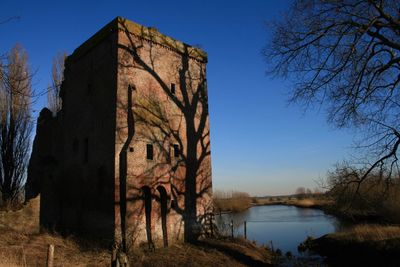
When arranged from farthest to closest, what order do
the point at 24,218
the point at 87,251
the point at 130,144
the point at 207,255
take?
1. the point at 24,218
2. the point at 130,144
3. the point at 207,255
4. the point at 87,251

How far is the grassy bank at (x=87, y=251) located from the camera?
12.1 metres

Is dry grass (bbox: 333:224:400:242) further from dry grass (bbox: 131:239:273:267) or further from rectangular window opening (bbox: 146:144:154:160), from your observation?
rectangular window opening (bbox: 146:144:154:160)

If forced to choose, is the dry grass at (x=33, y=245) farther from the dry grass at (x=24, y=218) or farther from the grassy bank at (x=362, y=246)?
the grassy bank at (x=362, y=246)

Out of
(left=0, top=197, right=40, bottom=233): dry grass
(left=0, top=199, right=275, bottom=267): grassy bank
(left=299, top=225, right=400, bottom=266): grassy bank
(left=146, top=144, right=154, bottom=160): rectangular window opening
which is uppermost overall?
(left=146, top=144, right=154, bottom=160): rectangular window opening

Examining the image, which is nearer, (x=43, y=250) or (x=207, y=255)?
(x=43, y=250)

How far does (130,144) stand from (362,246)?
1299 centimetres

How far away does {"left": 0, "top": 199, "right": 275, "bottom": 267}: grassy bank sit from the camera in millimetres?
12055

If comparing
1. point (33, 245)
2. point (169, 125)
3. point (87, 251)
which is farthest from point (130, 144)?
point (33, 245)

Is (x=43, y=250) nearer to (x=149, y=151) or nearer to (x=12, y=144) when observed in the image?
(x=149, y=151)

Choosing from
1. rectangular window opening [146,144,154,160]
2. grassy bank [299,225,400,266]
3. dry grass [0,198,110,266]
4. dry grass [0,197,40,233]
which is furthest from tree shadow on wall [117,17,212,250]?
grassy bank [299,225,400,266]

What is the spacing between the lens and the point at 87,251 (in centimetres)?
1349

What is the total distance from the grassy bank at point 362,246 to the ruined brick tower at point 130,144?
25.1 feet

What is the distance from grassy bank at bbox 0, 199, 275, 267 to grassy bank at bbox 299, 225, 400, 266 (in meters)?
4.35

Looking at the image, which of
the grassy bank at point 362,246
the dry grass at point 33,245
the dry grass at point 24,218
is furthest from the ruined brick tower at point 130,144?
the grassy bank at point 362,246
